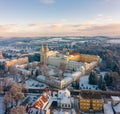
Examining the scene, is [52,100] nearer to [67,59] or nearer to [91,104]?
[91,104]

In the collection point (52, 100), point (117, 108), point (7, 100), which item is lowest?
point (117, 108)

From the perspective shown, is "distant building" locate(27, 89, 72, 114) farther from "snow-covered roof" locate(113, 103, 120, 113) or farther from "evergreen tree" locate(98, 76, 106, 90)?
"evergreen tree" locate(98, 76, 106, 90)

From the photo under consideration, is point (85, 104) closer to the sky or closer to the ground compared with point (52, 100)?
closer to the ground

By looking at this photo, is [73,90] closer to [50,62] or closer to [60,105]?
[60,105]

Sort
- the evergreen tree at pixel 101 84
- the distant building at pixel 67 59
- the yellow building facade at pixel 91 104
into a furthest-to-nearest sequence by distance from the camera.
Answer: the distant building at pixel 67 59, the evergreen tree at pixel 101 84, the yellow building facade at pixel 91 104

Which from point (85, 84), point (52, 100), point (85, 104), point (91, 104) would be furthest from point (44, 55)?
point (91, 104)

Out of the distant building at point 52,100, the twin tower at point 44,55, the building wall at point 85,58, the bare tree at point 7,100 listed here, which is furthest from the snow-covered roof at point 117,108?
the twin tower at point 44,55

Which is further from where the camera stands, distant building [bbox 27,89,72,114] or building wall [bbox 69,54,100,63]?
building wall [bbox 69,54,100,63]

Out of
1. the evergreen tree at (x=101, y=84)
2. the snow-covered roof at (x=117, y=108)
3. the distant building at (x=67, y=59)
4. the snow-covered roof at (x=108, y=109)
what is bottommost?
the snow-covered roof at (x=108, y=109)

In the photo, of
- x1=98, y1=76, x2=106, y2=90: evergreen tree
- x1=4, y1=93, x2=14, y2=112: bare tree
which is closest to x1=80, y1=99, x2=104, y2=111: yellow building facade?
x1=98, y1=76, x2=106, y2=90: evergreen tree

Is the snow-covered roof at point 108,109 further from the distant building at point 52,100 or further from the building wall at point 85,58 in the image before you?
the building wall at point 85,58

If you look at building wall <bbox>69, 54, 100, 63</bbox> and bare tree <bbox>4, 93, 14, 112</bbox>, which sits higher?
building wall <bbox>69, 54, 100, 63</bbox>

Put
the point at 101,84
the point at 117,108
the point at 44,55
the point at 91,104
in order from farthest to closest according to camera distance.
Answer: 1. the point at 44,55
2. the point at 101,84
3. the point at 91,104
4. the point at 117,108
